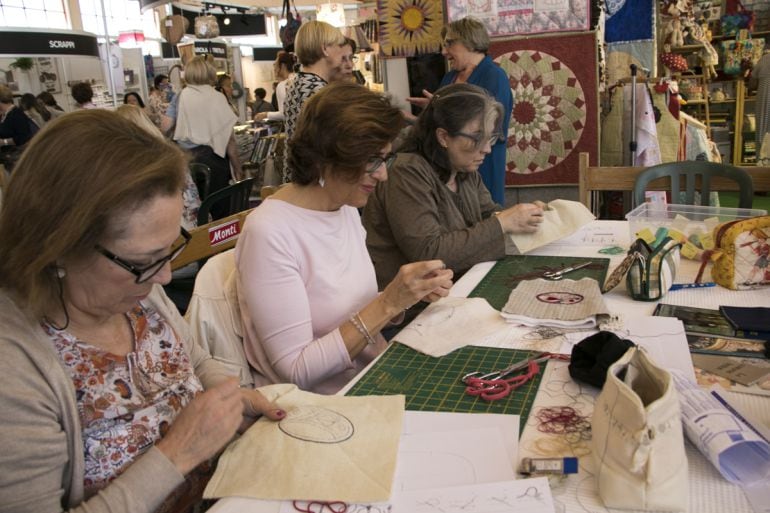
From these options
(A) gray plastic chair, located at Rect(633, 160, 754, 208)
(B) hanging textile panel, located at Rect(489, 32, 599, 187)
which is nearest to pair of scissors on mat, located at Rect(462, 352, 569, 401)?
(A) gray plastic chair, located at Rect(633, 160, 754, 208)

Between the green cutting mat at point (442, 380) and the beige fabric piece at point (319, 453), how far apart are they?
69 mm

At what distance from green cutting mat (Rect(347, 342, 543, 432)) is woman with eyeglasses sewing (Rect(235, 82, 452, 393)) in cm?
17

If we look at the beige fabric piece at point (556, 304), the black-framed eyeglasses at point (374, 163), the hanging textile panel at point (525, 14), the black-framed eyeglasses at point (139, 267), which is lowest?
the beige fabric piece at point (556, 304)

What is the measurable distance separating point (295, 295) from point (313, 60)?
215cm

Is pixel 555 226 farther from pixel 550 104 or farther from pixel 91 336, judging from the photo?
pixel 550 104

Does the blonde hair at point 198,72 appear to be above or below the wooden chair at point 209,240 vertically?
above

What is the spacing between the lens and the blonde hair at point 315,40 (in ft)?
10.8

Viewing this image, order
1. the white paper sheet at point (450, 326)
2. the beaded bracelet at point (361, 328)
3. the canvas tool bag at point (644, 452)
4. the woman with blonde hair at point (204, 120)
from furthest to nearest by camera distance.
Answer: the woman with blonde hair at point (204, 120), the beaded bracelet at point (361, 328), the white paper sheet at point (450, 326), the canvas tool bag at point (644, 452)

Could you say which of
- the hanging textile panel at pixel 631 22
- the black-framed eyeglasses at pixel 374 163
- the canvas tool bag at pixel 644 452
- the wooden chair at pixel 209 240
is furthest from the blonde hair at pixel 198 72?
the canvas tool bag at pixel 644 452

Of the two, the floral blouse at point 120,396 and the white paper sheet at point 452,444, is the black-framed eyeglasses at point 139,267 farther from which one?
the white paper sheet at point 452,444

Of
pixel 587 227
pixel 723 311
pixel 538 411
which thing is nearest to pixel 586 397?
pixel 538 411

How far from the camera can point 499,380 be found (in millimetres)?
1251

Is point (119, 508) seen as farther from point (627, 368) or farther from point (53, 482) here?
point (627, 368)

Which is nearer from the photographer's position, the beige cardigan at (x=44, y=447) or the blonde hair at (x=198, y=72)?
the beige cardigan at (x=44, y=447)
